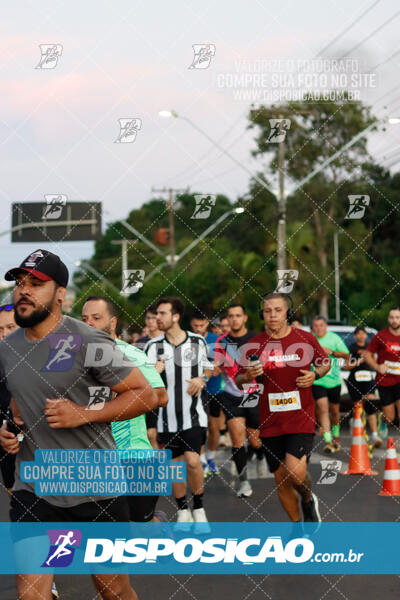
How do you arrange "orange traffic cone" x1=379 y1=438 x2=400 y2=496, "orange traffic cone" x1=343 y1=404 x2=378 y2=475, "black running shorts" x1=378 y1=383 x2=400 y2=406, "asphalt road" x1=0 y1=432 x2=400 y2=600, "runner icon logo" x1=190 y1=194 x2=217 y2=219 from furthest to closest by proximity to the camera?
"black running shorts" x1=378 y1=383 x2=400 y2=406
"orange traffic cone" x1=343 y1=404 x2=378 y2=475
"runner icon logo" x1=190 y1=194 x2=217 y2=219
"orange traffic cone" x1=379 y1=438 x2=400 y2=496
"asphalt road" x1=0 y1=432 x2=400 y2=600

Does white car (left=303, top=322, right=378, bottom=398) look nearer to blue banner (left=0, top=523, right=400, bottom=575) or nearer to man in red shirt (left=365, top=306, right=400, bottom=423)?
man in red shirt (left=365, top=306, right=400, bottom=423)

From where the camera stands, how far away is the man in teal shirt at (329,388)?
40.9ft

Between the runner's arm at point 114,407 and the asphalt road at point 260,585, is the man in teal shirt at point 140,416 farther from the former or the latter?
the runner's arm at point 114,407

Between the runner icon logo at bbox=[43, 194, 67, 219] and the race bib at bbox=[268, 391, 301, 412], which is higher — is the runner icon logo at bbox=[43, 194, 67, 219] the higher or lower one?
the higher one

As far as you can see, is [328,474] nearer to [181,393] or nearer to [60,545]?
[181,393]

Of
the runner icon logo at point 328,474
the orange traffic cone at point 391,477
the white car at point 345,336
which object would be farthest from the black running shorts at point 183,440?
the white car at point 345,336

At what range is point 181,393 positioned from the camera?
7926 mm

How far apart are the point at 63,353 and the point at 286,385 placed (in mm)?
3277

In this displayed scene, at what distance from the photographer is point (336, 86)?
10.2m

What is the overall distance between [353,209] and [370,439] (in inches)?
191

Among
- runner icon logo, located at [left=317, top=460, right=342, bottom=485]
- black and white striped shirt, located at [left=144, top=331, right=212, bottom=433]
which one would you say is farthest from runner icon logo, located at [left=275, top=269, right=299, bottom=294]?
runner icon logo, located at [left=317, top=460, right=342, bottom=485]

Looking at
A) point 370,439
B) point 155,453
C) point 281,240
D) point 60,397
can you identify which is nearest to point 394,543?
point 155,453

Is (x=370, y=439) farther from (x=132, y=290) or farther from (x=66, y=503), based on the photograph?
(x=66, y=503)

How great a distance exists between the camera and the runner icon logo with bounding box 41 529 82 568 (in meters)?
3.96
